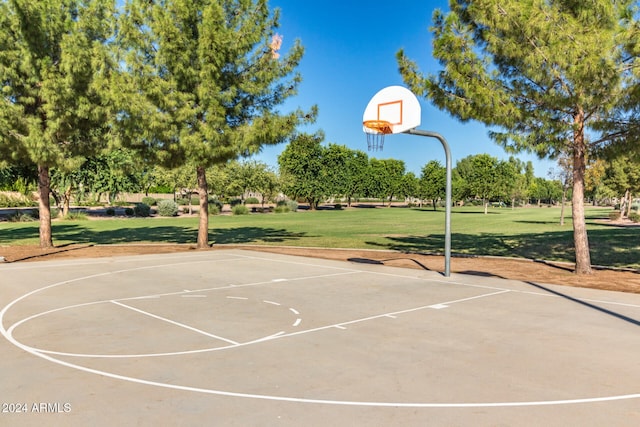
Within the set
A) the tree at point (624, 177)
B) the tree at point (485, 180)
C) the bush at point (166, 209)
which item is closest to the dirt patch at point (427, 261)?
the tree at point (624, 177)

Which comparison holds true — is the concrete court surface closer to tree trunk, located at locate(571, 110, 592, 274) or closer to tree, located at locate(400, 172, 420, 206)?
tree trunk, located at locate(571, 110, 592, 274)

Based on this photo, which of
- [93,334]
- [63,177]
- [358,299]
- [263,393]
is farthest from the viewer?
[63,177]

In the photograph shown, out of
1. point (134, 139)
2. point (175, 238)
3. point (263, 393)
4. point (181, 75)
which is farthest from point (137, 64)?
point (263, 393)

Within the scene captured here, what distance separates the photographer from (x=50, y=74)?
19.9 meters

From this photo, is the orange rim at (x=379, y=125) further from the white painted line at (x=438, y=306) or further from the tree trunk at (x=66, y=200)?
the tree trunk at (x=66, y=200)

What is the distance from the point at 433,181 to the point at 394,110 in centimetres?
7806

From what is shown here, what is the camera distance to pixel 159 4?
2153 centimetres

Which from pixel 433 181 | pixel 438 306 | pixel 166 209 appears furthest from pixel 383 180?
pixel 438 306

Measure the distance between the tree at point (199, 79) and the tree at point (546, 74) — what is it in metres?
7.75

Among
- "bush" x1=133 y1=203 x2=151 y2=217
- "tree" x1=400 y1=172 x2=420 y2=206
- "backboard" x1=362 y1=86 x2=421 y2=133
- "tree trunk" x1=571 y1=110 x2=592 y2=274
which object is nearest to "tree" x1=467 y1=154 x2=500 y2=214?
"tree" x1=400 y1=172 x2=420 y2=206

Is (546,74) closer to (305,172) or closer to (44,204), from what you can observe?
(44,204)

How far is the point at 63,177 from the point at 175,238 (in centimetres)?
2739

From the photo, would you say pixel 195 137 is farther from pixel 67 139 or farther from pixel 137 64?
pixel 67 139

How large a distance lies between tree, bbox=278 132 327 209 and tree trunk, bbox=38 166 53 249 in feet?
199
